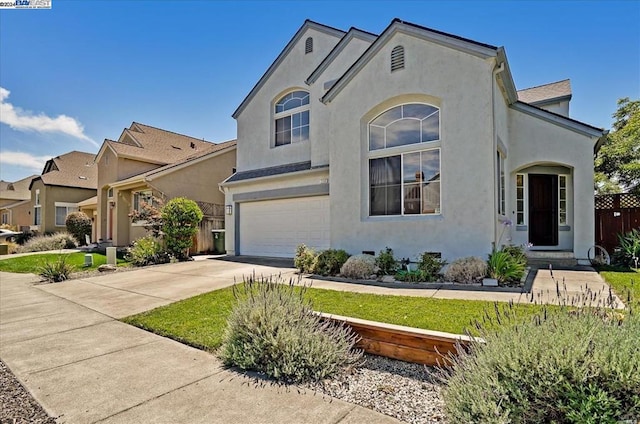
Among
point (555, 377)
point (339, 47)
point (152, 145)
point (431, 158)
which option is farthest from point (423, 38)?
point (152, 145)

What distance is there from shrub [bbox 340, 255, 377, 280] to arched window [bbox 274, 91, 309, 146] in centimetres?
712

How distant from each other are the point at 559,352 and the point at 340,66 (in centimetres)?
1288

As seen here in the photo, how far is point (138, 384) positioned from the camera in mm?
3711

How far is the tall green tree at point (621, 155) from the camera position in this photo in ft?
58.3

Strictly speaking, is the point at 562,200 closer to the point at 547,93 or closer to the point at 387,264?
the point at 547,93

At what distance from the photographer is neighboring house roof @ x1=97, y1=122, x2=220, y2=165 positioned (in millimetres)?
21734

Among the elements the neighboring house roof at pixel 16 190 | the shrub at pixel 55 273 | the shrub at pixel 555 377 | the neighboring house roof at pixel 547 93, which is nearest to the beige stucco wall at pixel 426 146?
the shrub at pixel 555 377

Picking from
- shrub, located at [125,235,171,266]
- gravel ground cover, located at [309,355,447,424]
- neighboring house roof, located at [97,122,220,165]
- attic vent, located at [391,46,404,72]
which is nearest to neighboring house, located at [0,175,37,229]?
neighboring house roof, located at [97,122,220,165]

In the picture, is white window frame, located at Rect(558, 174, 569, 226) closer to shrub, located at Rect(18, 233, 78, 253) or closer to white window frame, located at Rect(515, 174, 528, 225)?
white window frame, located at Rect(515, 174, 528, 225)

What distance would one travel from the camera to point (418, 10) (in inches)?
455

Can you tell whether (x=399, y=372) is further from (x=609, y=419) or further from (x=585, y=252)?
(x=585, y=252)

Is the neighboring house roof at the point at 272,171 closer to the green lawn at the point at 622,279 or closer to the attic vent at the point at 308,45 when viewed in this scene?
the attic vent at the point at 308,45

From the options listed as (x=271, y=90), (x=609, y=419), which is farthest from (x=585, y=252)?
(x=271, y=90)

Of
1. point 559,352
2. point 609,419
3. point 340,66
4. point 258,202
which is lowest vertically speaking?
point 609,419
